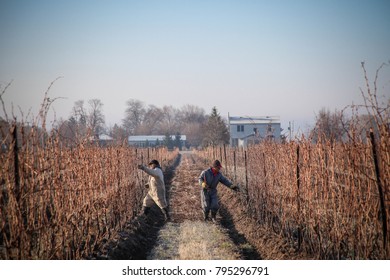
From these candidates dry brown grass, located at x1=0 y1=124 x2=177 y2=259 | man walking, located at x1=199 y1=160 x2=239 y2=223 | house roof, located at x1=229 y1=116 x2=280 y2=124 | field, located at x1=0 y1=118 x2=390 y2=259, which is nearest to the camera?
dry brown grass, located at x1=0 y1=124 x2=177 y2=259

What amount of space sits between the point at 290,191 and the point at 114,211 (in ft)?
9.95

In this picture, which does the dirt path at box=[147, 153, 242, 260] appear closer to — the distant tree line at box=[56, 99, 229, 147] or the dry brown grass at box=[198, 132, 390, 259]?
the dry brown grass at box=[198, 132, 390, 259]

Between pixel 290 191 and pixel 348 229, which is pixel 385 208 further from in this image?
pixel 290 191

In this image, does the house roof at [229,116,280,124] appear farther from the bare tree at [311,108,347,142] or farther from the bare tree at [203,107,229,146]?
the bare tree at [311,108,347,142]

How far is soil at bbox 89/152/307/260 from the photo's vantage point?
497cm

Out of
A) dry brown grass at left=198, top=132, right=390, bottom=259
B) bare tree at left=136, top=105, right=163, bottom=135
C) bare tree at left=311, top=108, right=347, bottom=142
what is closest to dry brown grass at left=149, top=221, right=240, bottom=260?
dry brown grass at left=198, top=132, right=390, bottom=259

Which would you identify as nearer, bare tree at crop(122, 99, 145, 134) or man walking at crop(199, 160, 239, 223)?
man walking at crop(199, 160, 239, 223)

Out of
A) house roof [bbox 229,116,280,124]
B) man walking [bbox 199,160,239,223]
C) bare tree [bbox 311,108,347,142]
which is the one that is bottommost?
man walking [bbox 199,160,239,223]

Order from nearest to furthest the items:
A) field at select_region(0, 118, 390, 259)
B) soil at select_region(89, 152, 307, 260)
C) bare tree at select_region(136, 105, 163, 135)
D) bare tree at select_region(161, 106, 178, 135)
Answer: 1. field at select_region(0, 118, 390, 259)
2. soil at select_region(89, 152, 307, 260)
3. bare tree at select_region(136, 105, 163, 135)
4. bare tree at select_region(161, 106, 178, 135)

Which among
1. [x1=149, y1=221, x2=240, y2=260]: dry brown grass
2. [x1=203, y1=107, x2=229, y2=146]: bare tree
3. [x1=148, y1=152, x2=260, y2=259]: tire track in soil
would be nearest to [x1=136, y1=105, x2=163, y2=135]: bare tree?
[x1=203, y1=107, x2=229, y2=146]: bare tree

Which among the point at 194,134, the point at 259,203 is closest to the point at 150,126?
the point at 194,134

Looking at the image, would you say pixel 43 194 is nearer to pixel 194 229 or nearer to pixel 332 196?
pixel 332 196

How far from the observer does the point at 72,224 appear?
13.6ft

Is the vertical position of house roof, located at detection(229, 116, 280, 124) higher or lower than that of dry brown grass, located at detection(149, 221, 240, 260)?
higher
